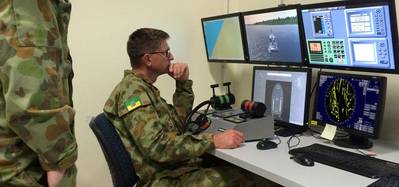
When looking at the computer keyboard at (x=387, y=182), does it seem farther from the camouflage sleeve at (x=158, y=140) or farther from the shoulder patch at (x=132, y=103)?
the shoulder patch at (x=132, y=103)

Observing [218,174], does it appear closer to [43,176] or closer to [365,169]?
[365,169]

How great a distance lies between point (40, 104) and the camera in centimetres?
102

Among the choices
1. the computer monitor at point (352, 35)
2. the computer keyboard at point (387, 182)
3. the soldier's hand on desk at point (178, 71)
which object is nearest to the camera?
the computer keyboard at point (387, 182)

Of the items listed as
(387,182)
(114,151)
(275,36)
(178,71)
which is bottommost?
(387,182)

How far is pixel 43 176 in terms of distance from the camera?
1120 mm

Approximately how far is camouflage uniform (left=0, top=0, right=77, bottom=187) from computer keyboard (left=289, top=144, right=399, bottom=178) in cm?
101

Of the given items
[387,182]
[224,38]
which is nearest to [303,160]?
[387,182]

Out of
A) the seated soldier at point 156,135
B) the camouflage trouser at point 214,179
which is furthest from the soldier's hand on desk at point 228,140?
the camouflage trouser at point 214,179

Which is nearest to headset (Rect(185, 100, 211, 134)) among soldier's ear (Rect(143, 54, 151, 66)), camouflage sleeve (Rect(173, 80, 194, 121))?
camouflage sleeve (Rect(173, 80, 194, 121))

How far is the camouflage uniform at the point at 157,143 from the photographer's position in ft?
5.76

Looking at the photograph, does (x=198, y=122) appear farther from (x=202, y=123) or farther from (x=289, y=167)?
Result: (x=289, y=167)

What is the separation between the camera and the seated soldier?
1.76m

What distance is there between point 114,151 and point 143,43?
1.97ft

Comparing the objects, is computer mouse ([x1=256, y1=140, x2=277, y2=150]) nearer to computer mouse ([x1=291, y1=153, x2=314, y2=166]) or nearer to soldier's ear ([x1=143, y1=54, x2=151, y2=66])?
computer mouse ([x1=291, y1=153, x2=314, y2=166])
